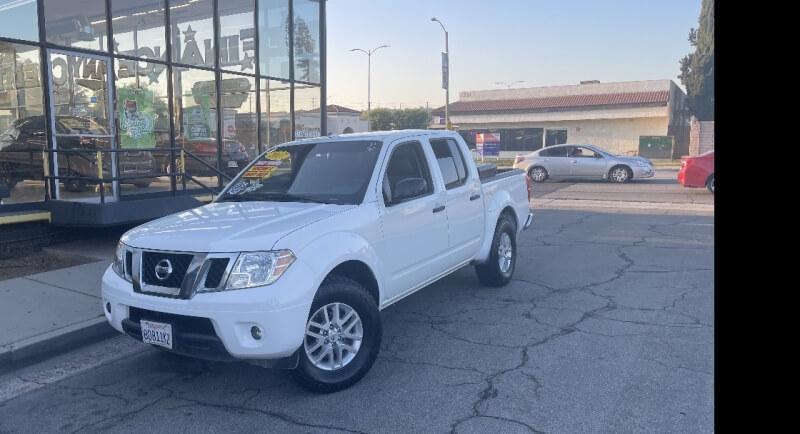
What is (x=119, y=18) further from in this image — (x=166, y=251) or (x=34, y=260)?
(x=166, y=251)

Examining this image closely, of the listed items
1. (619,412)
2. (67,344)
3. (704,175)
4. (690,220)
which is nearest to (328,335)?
(619,412)

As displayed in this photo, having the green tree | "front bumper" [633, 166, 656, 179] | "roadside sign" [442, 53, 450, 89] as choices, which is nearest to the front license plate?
"front bumper" [633, 166, 656, 179]

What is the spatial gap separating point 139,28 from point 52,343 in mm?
8194

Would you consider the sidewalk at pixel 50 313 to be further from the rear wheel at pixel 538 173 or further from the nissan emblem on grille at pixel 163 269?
the rear wheel at pixel 538 173

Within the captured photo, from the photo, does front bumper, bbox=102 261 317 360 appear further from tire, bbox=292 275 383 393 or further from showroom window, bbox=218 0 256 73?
showroom window, bbox=218 0 256 73

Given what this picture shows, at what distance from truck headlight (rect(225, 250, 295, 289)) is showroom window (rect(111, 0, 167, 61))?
8.89 meters

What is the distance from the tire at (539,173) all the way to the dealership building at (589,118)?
1787 centimetres

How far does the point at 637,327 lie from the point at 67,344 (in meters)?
5.12

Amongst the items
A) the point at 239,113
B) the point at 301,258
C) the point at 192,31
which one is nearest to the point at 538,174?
the point at 239,113

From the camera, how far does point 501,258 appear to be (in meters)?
7.36

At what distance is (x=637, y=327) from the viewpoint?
5836 mm

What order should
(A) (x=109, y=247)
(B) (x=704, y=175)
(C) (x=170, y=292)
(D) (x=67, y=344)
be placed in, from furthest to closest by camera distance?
1. (B) (x=704, y=175)
2. (A) (x=109, y=247)
3. (D) (x=67, y=344)
4. (C) (x=170, y=292)

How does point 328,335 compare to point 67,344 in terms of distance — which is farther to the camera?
point 67,344

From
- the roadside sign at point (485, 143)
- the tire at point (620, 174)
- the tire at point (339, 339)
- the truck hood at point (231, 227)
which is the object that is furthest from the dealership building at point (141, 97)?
the roadside sign at point (485, 143)
